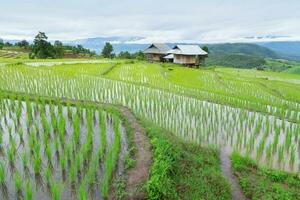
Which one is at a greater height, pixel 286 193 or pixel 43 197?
pixel 43 197

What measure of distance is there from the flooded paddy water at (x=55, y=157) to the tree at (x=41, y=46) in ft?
100

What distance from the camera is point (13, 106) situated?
24.3 feet

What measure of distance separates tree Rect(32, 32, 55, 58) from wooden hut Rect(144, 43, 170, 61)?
45.2 feet

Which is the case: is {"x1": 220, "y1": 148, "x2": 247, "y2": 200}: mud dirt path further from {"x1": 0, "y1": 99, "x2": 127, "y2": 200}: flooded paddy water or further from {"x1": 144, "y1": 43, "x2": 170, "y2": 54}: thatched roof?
{"x1": 144, "y1": 43, "x2": 170, "y2": 54}: thatched roof

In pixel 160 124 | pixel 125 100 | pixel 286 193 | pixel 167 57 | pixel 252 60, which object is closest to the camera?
pixel 286 193

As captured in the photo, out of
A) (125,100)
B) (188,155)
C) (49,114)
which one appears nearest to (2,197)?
(188,155)

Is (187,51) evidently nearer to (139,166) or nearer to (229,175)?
(229,175)

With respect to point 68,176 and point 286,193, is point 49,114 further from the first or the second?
point 286,193

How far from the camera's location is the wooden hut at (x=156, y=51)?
36094 mm

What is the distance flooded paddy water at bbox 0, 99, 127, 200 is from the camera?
3.57 m

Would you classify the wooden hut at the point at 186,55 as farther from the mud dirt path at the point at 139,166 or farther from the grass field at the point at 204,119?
the mud dirt path at the point at 139,166

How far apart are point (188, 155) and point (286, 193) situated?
174 cm

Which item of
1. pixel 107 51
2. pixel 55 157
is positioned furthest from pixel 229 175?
pixel 107 51

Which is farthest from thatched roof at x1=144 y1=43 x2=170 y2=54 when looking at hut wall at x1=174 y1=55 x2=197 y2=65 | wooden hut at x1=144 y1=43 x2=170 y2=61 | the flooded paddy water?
the flooded paddy water
